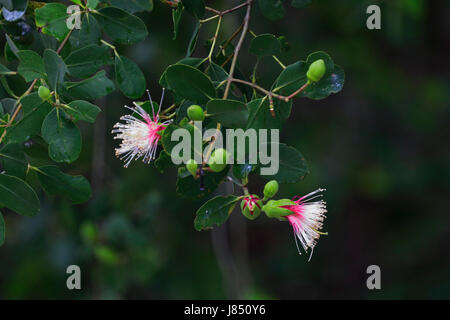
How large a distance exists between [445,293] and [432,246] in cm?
39

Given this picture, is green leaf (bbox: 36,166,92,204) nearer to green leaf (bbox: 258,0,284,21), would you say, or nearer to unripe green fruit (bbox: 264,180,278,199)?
unripe green fruit (bbox: 264,180,278,199)

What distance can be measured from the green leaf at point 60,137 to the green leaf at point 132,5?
1.00 ft

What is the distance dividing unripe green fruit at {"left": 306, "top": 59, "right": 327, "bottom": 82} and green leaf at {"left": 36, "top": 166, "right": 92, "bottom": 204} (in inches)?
22.7

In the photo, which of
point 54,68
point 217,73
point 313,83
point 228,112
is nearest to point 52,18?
point 54,68

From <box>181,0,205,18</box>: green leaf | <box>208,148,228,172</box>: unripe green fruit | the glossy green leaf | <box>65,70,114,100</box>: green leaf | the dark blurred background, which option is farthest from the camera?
the dark blurred background

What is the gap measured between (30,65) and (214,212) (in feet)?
1.64

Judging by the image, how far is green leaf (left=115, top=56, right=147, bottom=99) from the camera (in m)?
1.28

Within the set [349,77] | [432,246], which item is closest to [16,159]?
[349,77]

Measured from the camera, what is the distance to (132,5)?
51.3 inches

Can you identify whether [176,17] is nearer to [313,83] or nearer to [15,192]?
[313,83]

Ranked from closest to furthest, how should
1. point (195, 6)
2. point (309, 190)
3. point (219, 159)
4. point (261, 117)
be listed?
point (219, 159), point (261, 117), point (195, 6), point (309, 190)

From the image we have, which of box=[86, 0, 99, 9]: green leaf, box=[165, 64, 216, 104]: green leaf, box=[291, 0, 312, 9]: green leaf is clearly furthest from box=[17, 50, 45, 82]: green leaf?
box=[291, 0, 312, 9]: green leaf

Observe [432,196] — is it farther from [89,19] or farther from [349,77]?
[89,19]

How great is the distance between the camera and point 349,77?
401cm
